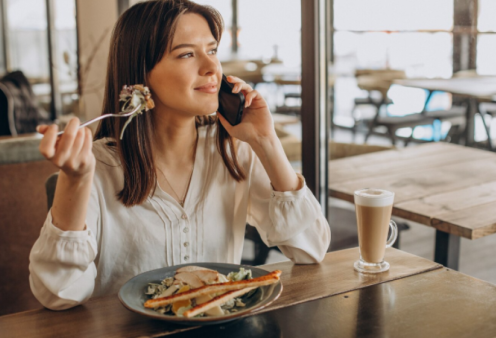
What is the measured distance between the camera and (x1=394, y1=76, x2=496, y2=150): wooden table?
6.81 ft

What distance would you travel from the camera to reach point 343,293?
4.16ft

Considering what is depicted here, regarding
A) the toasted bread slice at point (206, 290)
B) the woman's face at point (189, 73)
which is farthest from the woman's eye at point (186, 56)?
the toasted bread slice at point (206, 290)

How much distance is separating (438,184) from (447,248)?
33 cm

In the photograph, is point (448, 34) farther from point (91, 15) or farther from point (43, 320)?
point (91, 15)

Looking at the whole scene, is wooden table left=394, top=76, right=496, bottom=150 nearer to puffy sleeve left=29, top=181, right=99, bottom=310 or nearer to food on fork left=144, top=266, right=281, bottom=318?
food on fork left=144, top=266, right=281, bottom=318

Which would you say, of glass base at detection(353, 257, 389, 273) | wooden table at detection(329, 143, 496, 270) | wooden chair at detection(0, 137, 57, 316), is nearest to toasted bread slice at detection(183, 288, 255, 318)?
glass base at detection(353, 257, 389, 273)

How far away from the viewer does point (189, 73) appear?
1424 mm

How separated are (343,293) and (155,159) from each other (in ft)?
1.96

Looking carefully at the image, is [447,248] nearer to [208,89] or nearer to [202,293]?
[208,89]

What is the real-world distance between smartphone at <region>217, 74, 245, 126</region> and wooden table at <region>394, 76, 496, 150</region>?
3.22 ft

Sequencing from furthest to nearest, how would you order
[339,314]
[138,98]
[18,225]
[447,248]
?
[18,225], [447,248], [138,98], [339,314]

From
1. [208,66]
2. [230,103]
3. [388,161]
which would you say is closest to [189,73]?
[208,66]

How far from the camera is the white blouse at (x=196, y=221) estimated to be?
147cm

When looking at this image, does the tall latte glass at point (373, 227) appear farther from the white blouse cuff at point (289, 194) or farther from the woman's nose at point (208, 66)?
the woman's nose at point (208, 66)
